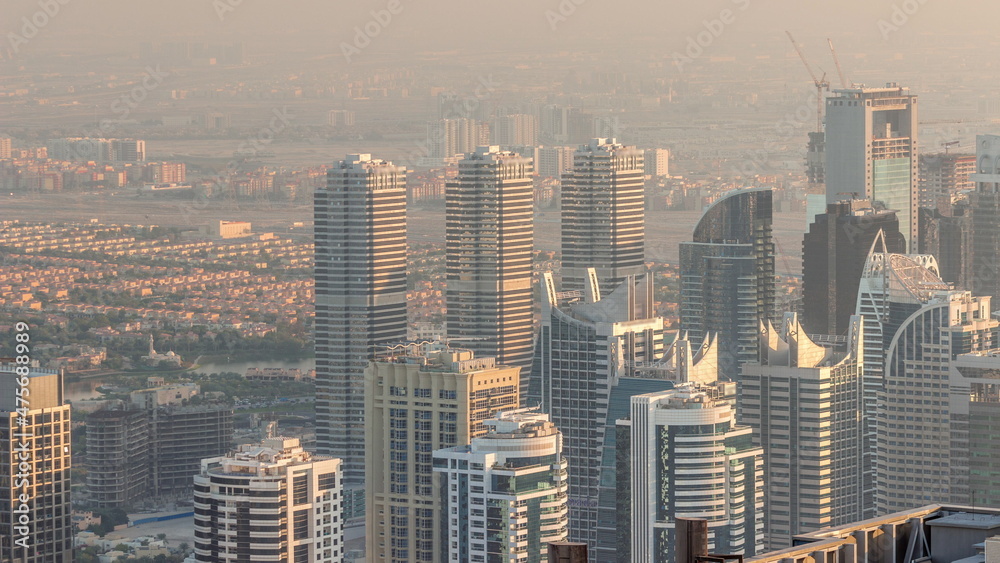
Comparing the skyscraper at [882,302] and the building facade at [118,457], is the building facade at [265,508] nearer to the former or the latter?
the building facade at [118,457]

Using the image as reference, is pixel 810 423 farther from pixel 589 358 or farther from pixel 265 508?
pixel 265 508

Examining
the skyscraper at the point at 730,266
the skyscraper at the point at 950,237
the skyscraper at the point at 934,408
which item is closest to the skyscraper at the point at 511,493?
the skyscraper at the point at 934,408

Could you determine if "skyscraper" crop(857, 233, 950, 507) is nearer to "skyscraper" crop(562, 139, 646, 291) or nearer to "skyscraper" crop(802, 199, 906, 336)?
"skyscraper" crop(802, 199, 906, 336)

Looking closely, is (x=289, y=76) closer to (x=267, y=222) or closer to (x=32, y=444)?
(x=267, y=222)

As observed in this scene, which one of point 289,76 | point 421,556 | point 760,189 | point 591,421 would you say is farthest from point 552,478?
point 760,189

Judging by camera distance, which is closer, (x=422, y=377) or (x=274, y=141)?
(x=422, y=377)

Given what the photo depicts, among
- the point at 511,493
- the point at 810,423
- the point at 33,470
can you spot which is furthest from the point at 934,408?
the point at 33,470

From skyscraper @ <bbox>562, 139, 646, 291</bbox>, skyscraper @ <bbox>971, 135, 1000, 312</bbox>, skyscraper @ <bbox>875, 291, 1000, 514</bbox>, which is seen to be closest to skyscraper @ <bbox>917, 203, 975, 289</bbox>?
skyscraper @ <bbox>971, 135, 1000, 312</bbox>
